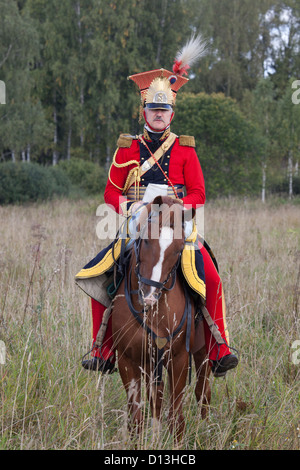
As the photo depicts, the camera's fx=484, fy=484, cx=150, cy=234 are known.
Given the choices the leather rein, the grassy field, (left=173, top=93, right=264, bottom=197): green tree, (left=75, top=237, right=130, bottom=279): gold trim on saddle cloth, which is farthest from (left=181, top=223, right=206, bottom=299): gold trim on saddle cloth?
(left=173, top=93, right=264, bottom=197): green tree

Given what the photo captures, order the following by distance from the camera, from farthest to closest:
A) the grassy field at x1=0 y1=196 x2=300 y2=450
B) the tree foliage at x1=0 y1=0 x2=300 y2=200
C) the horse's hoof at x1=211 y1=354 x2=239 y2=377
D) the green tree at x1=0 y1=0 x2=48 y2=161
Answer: the green tree at x1=0 y1=0 x2=48 y2=161 → the tree foliage at x1=0 y1=0 x2=300 y2=200 → the horse's hoof at x1=211 y1=354 x2=239 y2=377 → the grassy field at x1=0 y1=196 x2=300 y2=450

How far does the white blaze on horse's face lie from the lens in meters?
2.50

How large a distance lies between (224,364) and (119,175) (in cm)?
151

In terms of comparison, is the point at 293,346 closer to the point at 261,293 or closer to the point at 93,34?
the point at 261,293

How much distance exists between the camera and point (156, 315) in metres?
2.82

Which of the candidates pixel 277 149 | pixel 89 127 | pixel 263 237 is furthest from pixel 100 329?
pixel 89 127

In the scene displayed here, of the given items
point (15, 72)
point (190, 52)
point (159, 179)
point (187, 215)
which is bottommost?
point (187, 215)

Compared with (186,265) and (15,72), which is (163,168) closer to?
(186,265)

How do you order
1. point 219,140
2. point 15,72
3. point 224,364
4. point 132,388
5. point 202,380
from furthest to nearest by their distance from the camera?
point 15,72, point 219,140, point 202,380, point 224,364, point 132,388

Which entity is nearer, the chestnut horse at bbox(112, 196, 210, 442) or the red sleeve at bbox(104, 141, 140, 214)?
the chestnut horse at bbox(112, 196, 210, 442)

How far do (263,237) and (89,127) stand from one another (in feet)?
61.6

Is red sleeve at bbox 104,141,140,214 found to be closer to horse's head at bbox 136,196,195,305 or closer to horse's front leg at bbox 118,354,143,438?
horse's head at bbox 136,196,195,305

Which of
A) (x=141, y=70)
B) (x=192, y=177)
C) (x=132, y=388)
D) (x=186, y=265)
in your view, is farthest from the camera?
(x=141, y=70)

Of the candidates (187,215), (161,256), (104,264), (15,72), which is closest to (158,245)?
(161,256)
